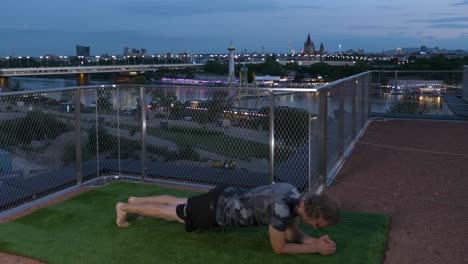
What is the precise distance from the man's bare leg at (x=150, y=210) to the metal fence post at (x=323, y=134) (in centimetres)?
272

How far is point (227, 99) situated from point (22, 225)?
10.1ft

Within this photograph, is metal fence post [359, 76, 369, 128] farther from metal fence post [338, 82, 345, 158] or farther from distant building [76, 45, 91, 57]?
distant building [76, 45, 91, 57]

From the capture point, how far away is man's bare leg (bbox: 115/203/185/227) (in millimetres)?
5547

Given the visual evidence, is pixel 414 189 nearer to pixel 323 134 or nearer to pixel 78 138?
pixel 323 134

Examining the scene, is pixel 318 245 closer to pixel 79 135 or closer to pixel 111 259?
pixel 111 259

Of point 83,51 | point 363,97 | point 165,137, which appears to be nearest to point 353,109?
point 363,97

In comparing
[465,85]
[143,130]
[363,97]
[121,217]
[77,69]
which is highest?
[77,69]

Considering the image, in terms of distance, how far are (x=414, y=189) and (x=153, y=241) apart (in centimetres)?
396

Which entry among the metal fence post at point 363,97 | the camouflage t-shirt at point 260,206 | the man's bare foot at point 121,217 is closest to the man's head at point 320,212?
the camouflage t-shirt at point 260,206

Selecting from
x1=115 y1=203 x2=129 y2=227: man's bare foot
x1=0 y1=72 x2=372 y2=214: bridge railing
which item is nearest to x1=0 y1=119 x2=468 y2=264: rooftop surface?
x1=0 y1=72 x2=372 y2=214: bridge railing

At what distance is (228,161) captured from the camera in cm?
807

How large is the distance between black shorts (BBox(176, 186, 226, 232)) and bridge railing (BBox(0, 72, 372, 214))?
2.10m

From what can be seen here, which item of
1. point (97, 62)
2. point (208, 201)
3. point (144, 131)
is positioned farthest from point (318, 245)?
point (97, 62)

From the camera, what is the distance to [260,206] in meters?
4.76
